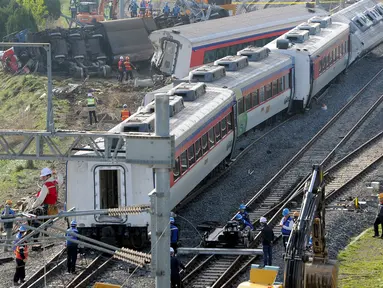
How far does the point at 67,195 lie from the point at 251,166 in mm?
8776

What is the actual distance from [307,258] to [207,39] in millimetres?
25194

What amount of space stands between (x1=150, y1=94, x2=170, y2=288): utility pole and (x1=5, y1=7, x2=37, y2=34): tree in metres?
39.3

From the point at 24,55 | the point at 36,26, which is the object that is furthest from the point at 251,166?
the point at 36,26

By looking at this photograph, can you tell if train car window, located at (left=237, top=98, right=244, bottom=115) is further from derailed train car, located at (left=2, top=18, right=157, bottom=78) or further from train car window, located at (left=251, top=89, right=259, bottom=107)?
derailed train car, located at (left=2, top=18, right=157, bottom=78)

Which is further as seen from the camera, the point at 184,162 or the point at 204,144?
the point at 204,144

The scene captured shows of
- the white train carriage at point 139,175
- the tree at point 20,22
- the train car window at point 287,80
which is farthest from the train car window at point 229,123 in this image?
the tree at point 20,22

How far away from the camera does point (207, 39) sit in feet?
136

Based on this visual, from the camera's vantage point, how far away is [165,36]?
41312 mm

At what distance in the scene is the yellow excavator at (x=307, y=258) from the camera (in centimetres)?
1630

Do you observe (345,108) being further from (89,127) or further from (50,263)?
(50,263)

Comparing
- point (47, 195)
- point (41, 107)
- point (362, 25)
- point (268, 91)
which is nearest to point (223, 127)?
point (268, 91)

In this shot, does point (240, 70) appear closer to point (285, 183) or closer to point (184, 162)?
point (285, 183)

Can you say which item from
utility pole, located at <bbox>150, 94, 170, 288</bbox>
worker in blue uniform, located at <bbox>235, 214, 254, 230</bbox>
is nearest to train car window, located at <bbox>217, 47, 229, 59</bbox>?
worker in blue uniform, located at <bbox>235, 214, 254, 230</bbox>

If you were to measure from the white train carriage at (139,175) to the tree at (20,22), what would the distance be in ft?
90.5
